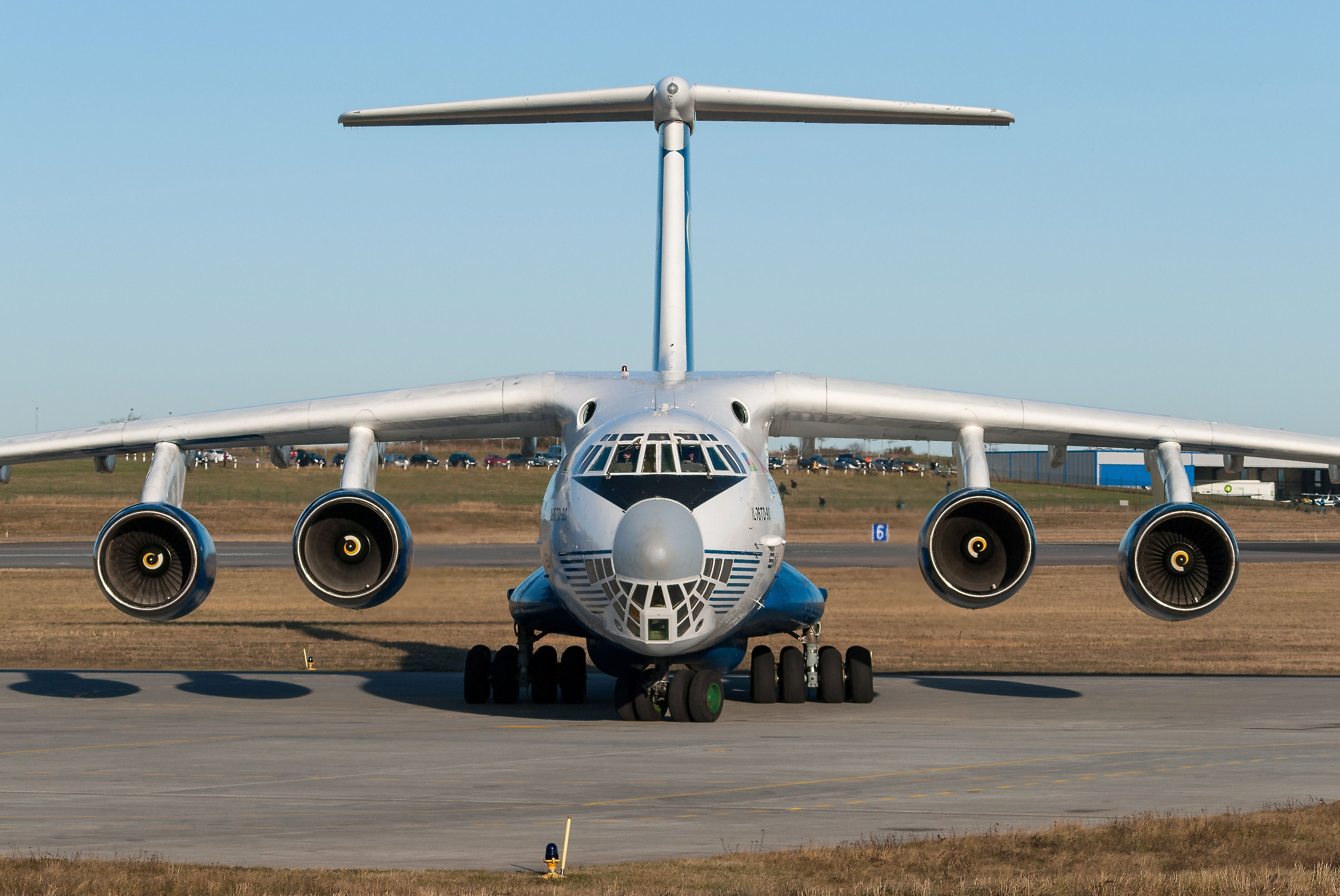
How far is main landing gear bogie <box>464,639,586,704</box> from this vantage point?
16594mm

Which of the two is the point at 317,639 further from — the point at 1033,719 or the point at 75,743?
the point at 1033,719

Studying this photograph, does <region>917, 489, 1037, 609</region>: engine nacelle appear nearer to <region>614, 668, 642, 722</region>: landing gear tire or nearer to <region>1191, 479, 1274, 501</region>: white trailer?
<region>614, 668, 642, 722</region>: landing gear tire

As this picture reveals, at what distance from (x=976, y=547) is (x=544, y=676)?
494 cm

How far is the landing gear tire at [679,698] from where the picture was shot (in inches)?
570

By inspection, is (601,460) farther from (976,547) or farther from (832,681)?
(832,681)

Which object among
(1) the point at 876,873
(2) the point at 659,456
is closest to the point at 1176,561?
(2) the point at 659,456

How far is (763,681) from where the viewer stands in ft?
55.0

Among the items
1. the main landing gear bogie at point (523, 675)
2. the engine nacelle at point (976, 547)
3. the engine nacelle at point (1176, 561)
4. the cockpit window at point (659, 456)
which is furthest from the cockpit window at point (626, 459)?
the engine nacelle at point (1176, 561)

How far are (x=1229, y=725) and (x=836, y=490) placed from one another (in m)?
15.9

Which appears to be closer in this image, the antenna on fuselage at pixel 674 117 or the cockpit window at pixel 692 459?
the cockpit window at pixel 692 459

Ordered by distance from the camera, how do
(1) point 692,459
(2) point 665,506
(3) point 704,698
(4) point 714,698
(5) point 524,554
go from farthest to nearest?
(5) point 524,554
(4) point 714,698
(3) point 704,698
(1) point 692,459
(2) point 665,506

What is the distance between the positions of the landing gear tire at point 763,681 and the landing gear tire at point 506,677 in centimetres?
258

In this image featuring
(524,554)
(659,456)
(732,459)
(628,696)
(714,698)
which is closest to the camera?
(659,456)

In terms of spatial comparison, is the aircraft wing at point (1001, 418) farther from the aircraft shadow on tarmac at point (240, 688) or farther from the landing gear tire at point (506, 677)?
the aircraft shadow on tarmac at point (240, 688)
